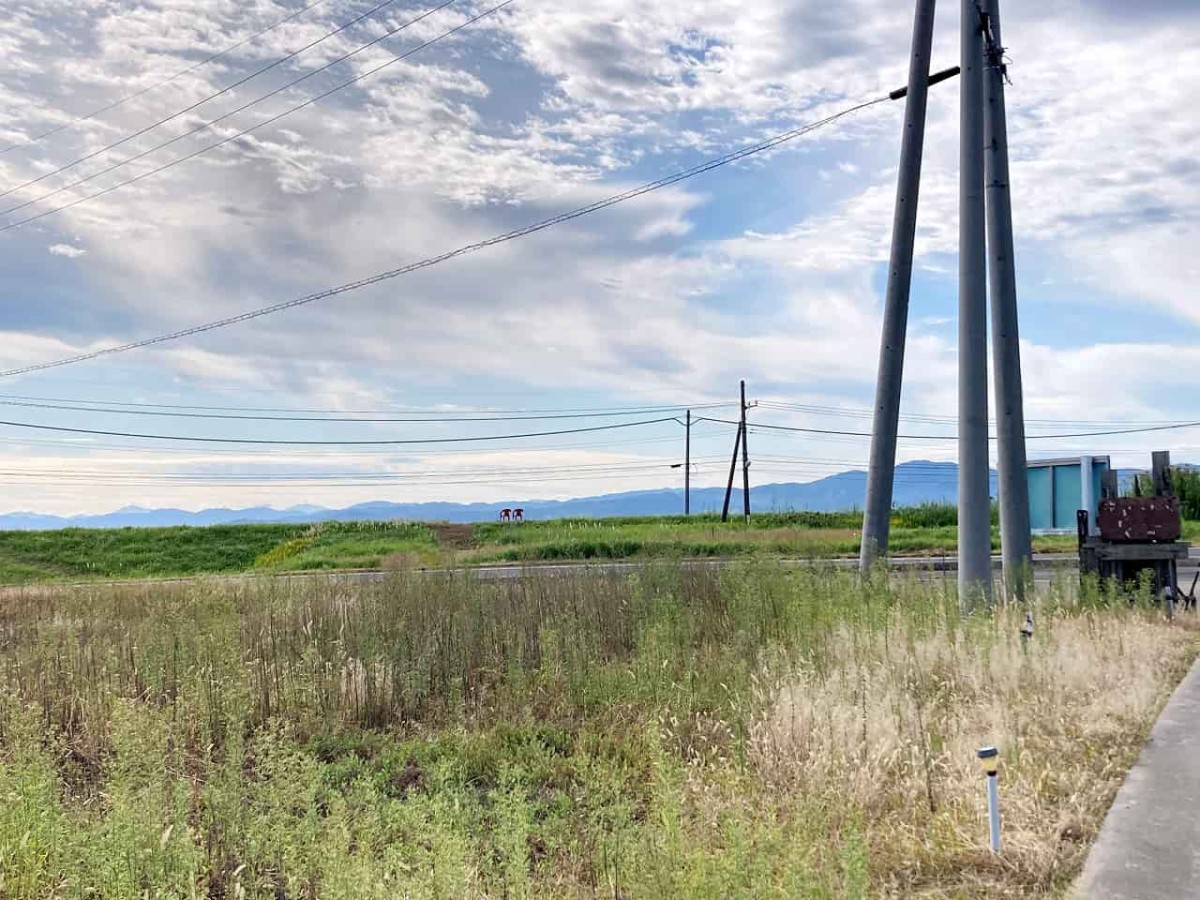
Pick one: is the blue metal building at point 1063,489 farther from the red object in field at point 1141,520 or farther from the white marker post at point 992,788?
the white marker post at point 992,788

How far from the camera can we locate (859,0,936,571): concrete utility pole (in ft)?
37.3

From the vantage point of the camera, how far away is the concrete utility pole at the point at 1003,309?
1070cm

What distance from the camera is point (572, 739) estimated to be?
21.8 feet

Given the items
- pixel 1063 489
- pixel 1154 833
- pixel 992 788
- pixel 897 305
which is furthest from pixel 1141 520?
pixel 1063 489

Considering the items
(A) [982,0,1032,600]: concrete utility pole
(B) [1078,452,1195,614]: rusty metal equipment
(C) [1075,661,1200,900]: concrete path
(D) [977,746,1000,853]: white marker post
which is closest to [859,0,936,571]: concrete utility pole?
(A) [982,0,1032,600]: concrete utility pole

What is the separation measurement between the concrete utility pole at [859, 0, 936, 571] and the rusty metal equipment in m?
2.30

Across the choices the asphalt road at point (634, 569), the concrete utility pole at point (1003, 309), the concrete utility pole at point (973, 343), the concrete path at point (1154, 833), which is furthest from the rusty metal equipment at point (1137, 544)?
the concrete path at point (1154, 833)

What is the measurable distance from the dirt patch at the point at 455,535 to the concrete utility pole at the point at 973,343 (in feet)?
73.1

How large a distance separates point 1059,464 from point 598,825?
53.9ft

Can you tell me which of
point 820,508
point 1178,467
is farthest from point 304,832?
point 1178,467

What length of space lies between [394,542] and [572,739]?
26.7 metres

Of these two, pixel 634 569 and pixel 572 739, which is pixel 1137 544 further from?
pixel 572 739

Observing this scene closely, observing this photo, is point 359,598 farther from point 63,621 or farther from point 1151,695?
point 1151,695

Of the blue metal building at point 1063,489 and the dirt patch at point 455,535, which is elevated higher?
the blue metal building at point 1063,489
